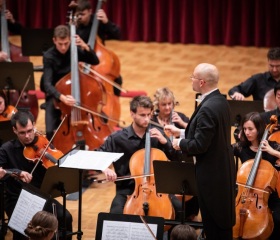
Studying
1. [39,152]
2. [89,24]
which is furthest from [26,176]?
[89,24]

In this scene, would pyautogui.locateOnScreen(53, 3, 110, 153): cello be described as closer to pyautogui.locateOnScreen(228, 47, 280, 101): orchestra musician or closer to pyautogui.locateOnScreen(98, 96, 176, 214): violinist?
pyautogui.locateOnScreen(98, 96, 176, 214): violinist

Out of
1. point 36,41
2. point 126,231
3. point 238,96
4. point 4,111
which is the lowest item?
point 126,231

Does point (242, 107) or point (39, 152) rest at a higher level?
point (242, 107)

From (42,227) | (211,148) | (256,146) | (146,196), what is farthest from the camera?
(256,146)

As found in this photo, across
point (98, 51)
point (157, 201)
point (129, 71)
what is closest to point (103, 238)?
point (157, 201)

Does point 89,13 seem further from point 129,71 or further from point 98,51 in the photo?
point 129,71

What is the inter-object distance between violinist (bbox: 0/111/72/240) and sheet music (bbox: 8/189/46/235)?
42 centimetres

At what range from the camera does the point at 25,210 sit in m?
4.86

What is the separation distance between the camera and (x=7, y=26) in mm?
8000

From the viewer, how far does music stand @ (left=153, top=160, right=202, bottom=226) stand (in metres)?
4.94

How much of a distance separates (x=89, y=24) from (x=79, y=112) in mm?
1475

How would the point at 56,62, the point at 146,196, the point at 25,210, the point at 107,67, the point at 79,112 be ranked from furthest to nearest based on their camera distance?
the point at 107,67, the point at 56,62, the point at 79,112, the point at 146,196, the point at 25,210

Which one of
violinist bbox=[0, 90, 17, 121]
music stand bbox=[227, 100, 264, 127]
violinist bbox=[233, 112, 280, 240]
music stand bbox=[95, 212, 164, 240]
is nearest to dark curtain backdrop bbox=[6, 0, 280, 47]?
music stand bbox=[227, 100, 264, 127]

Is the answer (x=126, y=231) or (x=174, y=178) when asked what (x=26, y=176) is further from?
(x=174, y=178)
